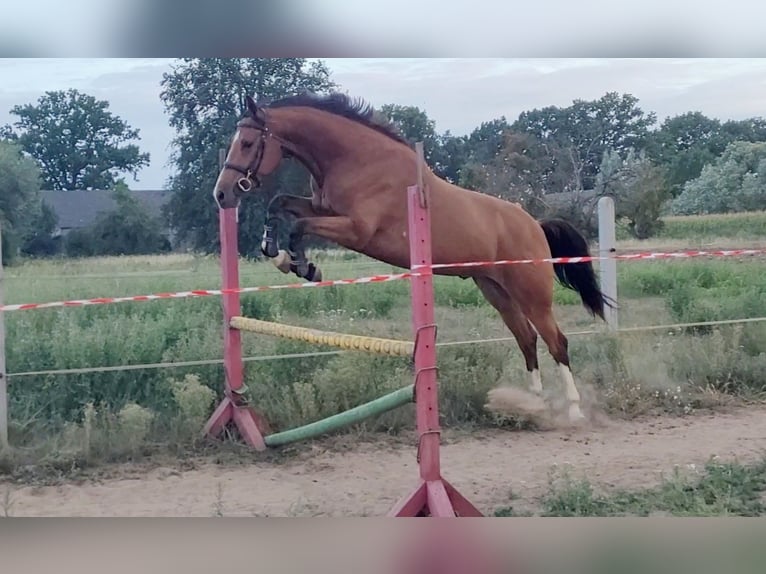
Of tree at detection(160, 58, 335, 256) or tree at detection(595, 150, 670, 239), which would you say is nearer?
tree at detection(160, 58, 335, 256)

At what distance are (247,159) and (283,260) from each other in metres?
0.37

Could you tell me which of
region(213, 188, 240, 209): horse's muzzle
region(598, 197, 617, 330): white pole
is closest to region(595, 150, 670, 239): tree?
region(598, 197, 617, 330): white pole

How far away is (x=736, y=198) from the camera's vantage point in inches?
133

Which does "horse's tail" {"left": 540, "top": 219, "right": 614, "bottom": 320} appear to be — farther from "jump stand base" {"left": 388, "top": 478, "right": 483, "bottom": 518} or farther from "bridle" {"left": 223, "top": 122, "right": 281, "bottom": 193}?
"bridle" {"left": 223, "top": 122, "right": 281, "bottom": 193}

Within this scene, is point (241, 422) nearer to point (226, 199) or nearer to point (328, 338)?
point (328, 338)

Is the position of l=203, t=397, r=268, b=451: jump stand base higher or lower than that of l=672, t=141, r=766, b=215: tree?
lower

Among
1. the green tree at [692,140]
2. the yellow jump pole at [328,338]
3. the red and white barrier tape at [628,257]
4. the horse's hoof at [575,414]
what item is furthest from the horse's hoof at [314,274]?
the green tree at [692,140]

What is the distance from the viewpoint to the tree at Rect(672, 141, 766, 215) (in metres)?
3.35

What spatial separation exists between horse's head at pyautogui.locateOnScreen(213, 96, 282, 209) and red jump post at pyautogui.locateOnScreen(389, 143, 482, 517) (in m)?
0.61
